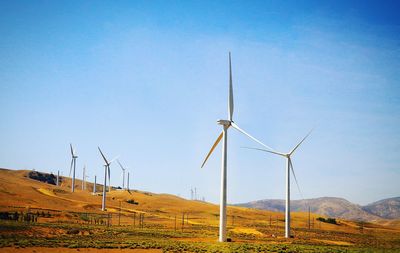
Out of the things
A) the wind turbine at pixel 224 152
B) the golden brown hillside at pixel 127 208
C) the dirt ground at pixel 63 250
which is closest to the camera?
the dirt ground at pixel 63 250

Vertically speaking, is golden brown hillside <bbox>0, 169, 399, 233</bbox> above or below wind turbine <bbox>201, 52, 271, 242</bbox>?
below

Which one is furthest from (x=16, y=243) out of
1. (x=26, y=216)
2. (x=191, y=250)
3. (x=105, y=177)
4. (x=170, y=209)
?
(x=170, y=209)

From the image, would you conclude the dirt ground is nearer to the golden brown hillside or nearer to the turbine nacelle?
the turbine nacelle

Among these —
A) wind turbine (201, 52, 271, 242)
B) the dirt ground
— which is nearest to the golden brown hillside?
wind turbine (201, 52, 271, 242)

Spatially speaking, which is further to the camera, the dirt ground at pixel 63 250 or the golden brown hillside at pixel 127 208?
the golden brown hillside at pixel 127 208

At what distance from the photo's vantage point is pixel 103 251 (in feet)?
141

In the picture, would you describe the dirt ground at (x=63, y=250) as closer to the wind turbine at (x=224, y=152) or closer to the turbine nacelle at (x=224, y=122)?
the wind turbine at (x=224, y=152)

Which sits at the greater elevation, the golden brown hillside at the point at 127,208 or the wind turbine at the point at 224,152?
the wind turbine at the point at 224,152

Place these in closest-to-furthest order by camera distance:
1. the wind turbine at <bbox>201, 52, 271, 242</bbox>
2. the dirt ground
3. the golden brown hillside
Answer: the dirt ground < the wind turbine at <bbox>201, 52, 271, 242</bbox> < the golden brown hillside

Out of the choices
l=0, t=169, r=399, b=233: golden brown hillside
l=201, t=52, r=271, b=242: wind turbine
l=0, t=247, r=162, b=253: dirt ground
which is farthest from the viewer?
l=0, t=169, r=399, b=233: golden brown hillside

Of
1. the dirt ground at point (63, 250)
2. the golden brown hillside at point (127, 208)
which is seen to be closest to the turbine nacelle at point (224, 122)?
the dirt ground at point (63, 250)

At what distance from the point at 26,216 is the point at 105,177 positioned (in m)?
45.9

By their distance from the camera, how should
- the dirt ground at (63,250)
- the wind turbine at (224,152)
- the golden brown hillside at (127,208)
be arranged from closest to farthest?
the dirt ground at (63,250) → the wind turbine at (224,152) → the golden brown hillside at (127,208)

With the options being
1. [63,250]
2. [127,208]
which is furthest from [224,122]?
[127,208]
